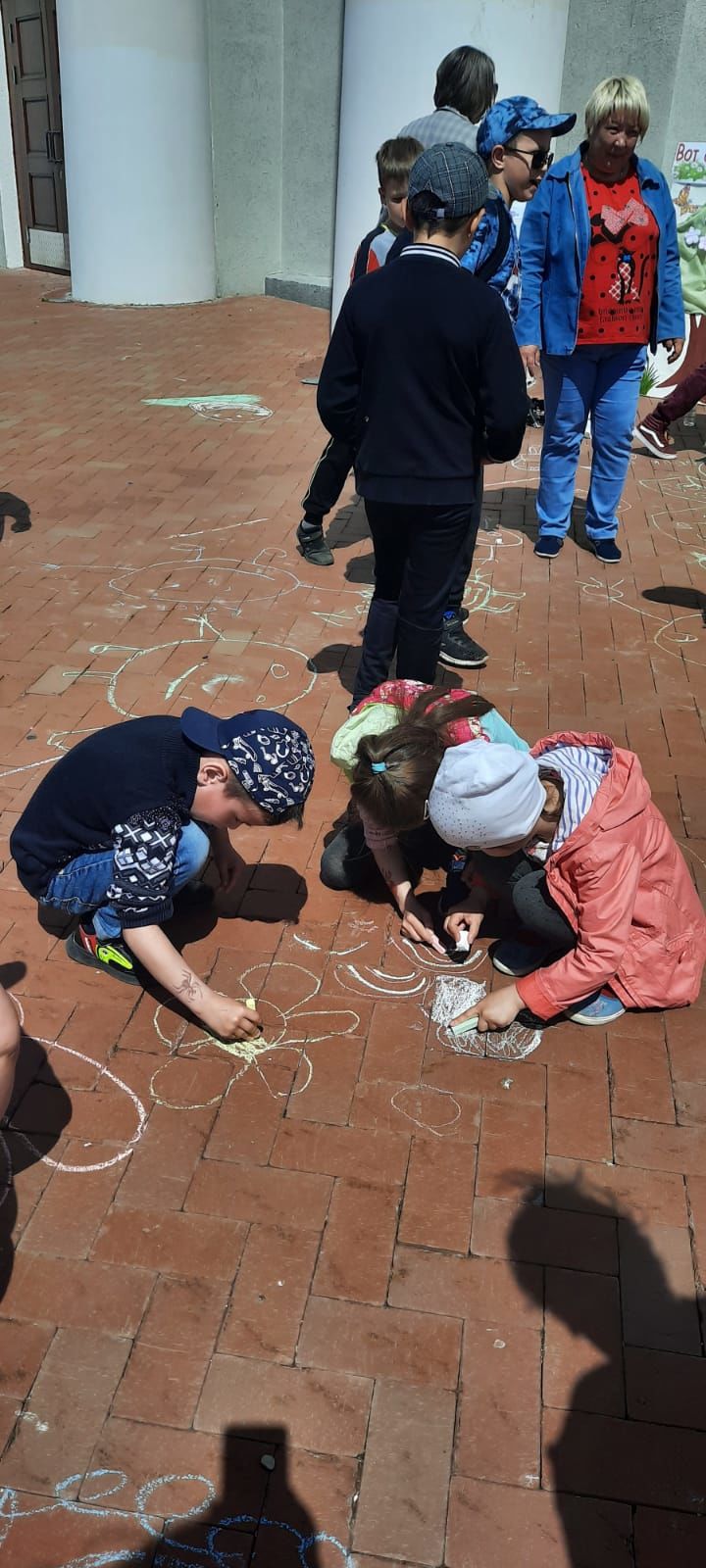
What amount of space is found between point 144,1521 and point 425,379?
9.12 ft

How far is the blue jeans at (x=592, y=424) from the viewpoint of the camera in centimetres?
530

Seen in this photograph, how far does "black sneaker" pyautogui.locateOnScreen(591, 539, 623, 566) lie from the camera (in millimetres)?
5715

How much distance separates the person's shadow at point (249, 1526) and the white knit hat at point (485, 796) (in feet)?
4.11

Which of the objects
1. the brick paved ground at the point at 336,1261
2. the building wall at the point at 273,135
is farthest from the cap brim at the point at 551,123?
the building wall at the point at 273,135

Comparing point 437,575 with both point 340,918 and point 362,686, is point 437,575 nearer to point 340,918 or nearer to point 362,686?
point 362,686

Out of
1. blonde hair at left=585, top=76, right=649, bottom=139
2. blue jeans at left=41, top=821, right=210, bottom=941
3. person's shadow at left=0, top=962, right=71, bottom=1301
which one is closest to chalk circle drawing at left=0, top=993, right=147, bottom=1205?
person's shadow at left=0, top=962, right=71, bottom=1301

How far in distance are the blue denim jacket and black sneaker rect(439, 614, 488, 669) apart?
151cm

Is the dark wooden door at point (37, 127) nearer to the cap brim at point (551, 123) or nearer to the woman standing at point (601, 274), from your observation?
the woman standing at point (601, 274)

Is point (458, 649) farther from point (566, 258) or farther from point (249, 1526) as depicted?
point (249, 1526)

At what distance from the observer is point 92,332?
10.6 meters

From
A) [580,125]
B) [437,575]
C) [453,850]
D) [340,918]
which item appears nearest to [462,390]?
[437,575]

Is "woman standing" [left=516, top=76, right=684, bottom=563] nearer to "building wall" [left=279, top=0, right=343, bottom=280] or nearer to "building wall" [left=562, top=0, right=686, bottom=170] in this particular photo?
"building wall" [left=562, top=0, right=686, bottom=170]

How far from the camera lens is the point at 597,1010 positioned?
9.29 ft

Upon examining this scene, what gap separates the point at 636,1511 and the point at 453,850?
5.66 ft
